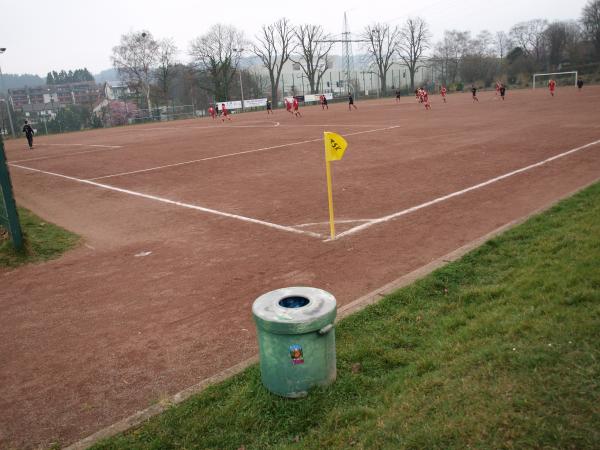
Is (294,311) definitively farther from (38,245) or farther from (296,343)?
(38,245)

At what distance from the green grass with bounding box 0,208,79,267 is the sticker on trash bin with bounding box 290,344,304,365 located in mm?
6601

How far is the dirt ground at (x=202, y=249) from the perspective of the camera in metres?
4.88

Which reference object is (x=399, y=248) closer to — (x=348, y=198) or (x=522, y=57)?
(x=348, y=198)

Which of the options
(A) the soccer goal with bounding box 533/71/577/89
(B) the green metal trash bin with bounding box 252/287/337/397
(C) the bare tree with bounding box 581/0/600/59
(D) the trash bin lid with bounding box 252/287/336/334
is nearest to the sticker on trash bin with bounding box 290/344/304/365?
(B) the green metal trash bin with bounding box 252/287/337/397

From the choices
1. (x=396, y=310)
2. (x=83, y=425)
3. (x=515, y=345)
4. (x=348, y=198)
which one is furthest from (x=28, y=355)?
(x=348, y=198)

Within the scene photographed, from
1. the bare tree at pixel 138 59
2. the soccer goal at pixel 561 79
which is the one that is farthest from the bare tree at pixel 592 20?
the bare tree at pixel 138 59

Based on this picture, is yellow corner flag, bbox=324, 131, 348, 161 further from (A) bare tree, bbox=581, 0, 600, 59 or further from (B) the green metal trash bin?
(A) bare tree, bbox=581, 0, 600, 59

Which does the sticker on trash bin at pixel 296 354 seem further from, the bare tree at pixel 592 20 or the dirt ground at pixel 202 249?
the bare tree at pixel 592 20

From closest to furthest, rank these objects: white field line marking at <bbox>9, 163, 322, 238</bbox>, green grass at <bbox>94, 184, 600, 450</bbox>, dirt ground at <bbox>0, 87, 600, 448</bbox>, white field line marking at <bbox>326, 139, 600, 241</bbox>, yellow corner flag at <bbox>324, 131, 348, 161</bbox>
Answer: green grass at <bbox>94, 184, 600, 450</bbox>
dirt ground at <bbox>0, 87, 600, 448</bbox>
yellow corner flag at <bbox>324, 131, 348, 161</bbox>
white field line marking at <bbox>326, 139, 600, 241</bbox>
white field line marking at <bbox>9, 163, 322, 238</bbox>

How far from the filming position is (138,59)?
90.4 metres

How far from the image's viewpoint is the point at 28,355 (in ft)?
17.8

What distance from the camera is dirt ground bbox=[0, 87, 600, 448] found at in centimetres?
488

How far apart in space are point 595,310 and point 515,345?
2.70ft

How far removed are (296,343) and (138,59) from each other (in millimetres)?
96223
